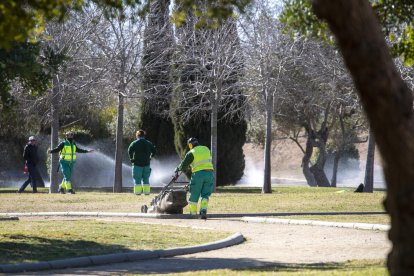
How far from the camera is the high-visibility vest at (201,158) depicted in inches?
840

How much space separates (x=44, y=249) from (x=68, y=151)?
17955 mm

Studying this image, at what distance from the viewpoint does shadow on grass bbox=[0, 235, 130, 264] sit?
13.4 meters

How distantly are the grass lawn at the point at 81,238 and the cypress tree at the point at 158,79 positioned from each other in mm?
14412

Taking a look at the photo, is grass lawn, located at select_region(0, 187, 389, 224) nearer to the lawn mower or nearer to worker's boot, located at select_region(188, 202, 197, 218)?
the lawn mower

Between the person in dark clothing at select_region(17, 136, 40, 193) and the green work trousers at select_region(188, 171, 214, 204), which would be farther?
the person in dark clothing at select_region(17, 136, 40, 193)

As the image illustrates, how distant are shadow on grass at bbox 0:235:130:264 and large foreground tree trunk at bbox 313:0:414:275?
724 centimetres

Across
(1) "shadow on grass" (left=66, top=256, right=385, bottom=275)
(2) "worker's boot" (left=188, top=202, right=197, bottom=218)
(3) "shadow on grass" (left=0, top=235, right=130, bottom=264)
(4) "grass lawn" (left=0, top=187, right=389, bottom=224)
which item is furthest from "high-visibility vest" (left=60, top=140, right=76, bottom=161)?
Answer: (1) "shadow on grass" (left=66, top=256, right=385, bottom=275)

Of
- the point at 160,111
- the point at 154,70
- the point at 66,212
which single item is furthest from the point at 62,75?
the point at 66,212

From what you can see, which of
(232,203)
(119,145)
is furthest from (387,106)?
(119,145)

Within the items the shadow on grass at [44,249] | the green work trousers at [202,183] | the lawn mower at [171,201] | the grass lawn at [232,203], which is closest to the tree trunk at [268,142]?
the grass lawn at [232,203]

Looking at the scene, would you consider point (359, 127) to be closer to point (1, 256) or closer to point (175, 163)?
point (175, 163)

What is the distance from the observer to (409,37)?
12.7m

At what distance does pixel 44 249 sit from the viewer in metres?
14.3

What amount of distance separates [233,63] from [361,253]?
2425cm
